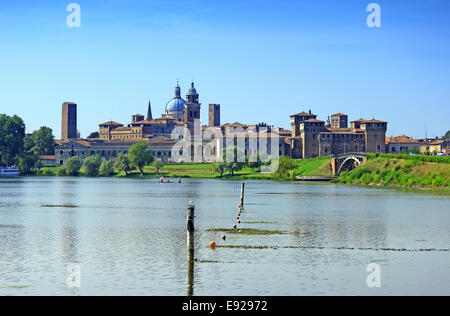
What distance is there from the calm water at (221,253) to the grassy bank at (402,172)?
41050 millimetres

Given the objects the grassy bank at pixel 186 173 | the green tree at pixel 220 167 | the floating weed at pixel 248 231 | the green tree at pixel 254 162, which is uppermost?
the green tree at pixel 254 162

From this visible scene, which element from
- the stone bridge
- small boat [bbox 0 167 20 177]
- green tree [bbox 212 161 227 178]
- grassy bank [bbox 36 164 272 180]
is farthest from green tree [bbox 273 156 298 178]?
small boat [bbox 0 167 20 177]

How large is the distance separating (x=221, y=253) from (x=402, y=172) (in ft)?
264

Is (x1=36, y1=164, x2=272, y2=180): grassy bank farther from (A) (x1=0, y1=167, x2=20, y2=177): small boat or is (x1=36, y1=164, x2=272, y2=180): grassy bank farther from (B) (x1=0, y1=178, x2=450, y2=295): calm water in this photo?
(B) (x1=0, y1=178, x2=450, y2=295): calm water

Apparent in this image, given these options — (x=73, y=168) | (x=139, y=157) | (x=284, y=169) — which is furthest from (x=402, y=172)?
(x=73, y=168)

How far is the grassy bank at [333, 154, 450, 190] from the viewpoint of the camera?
98.5 m

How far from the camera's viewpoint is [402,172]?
108250 millimetres

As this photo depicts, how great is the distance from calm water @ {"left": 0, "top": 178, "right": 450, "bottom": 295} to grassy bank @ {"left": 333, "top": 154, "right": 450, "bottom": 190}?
41.0 meters

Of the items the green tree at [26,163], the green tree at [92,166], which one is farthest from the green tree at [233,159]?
the green tree at [26,163]

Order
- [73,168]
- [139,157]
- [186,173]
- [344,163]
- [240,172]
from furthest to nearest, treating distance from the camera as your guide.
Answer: [73,168]
[186,173]
[139,157]
[240,172]
[344,163]

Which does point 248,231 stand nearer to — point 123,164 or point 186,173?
point 123,164

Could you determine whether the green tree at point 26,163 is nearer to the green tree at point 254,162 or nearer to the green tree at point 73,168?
the green tree at point 73,168

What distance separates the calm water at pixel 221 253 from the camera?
25.2 metres
